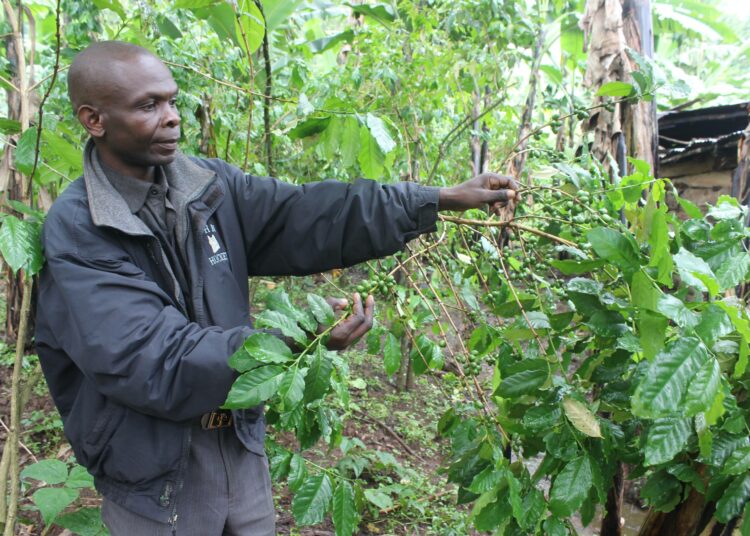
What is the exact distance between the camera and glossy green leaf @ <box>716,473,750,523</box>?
1.57 m

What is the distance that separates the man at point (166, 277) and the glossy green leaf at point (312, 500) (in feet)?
0.62

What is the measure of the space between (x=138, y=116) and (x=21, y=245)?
1.44 ft

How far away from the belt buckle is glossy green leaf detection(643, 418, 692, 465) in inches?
42.0

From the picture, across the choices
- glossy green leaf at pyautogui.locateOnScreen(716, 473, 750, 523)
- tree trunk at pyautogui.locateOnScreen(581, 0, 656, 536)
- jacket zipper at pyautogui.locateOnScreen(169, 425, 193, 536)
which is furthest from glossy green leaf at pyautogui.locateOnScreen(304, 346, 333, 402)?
tree trunk at pyautogui.locateOnScreen(581, 0, 656, 536)

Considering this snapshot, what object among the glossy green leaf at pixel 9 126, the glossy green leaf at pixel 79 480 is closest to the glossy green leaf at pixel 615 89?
the glossy green leaf at pixel 9 126

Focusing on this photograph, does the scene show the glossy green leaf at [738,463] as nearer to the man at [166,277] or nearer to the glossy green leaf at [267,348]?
the man at [166,277]

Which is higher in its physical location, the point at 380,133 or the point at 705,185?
the point at 380,133

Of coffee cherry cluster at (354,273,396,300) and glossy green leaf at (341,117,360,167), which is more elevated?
glossy green leaf at (341,117,360,167)

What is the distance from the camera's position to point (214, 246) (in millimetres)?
1752

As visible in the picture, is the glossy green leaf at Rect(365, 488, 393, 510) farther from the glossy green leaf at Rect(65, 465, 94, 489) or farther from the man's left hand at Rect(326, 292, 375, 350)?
the man's left hand at Rect(326, 292, 375, 350)

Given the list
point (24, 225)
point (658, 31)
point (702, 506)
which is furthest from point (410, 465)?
point (658, 31)

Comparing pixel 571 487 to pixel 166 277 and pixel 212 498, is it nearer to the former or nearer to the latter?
pixel 212 498

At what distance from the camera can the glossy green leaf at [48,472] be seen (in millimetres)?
1989

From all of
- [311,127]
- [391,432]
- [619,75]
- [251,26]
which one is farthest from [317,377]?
[391,432]
